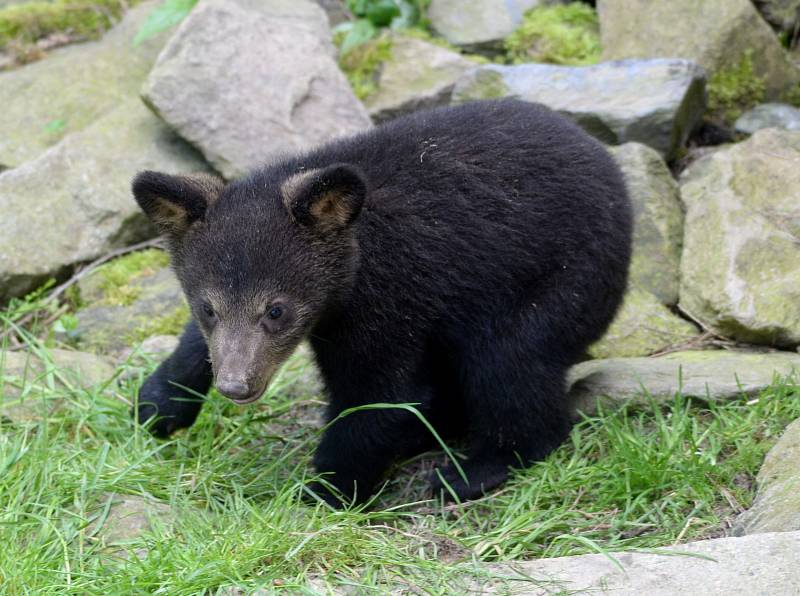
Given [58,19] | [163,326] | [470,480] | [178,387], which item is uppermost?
[58,19]

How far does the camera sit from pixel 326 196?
17.1ft

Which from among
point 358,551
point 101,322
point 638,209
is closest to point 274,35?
point 101,322

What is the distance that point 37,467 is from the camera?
214 inches

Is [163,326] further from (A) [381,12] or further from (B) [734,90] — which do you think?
(B) [734,90]

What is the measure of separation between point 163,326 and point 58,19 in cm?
488

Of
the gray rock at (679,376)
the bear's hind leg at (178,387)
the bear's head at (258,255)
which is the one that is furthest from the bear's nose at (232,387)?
the gray rock at (679,376)

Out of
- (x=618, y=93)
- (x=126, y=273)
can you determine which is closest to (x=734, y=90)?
(x=618, y=93)

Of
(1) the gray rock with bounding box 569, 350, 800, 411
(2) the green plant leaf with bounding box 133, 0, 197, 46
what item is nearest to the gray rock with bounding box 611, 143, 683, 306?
(1) the gray rock with bounding box 569, 350, 800, 411

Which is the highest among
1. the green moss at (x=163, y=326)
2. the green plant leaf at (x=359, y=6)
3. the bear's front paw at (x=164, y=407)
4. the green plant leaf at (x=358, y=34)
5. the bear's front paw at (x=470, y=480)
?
the green plant leaf at (x=359, y=6)

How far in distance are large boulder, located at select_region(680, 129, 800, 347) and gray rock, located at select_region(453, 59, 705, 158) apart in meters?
0.57

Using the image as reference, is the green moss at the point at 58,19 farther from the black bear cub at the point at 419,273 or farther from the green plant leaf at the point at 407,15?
the black bear cub at the point at 419,273

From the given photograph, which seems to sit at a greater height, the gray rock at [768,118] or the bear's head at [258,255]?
the bear's head at [258,255]

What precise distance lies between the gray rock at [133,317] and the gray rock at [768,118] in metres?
5.01

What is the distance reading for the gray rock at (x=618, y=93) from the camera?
8.30 meters
